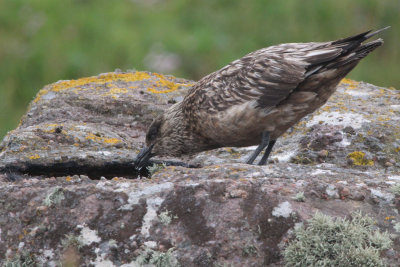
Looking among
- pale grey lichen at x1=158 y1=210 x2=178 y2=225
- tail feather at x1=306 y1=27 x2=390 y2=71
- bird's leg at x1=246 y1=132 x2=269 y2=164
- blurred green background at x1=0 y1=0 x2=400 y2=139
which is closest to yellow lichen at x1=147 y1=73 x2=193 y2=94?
bird's leg at x1=246 y1=132 x2=269 y2=164

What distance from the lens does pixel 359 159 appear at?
185 inches

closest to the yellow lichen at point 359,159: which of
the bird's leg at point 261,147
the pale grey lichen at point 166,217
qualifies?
the bird's leg at point 261,147

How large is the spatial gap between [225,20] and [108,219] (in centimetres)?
669

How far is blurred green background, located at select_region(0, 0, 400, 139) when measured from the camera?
9094mm

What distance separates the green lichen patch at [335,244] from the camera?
3.29 meters

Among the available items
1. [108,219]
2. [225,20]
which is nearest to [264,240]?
[108,219]

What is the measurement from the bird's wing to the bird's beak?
55cm

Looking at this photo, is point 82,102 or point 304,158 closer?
point 304,158

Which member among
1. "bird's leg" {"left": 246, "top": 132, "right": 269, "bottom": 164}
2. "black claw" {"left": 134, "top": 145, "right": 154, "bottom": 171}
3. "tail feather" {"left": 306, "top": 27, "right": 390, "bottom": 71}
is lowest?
"bird's leg" {"left": 246, "top": 132, "right": 269, "bottom": 164}

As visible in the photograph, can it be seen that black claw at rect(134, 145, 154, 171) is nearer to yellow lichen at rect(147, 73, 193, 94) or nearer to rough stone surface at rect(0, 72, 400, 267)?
rough stone surface at rect(0, 72, 400, 267)

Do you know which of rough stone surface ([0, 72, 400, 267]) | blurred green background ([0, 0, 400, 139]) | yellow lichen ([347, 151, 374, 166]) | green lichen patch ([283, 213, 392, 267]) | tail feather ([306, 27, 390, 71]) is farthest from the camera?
blurred green background ([0, 0, 400, 139])

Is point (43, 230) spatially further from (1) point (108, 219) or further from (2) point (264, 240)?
(2) point (264, 240)

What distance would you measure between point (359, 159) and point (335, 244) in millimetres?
1456

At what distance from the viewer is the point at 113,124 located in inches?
221
